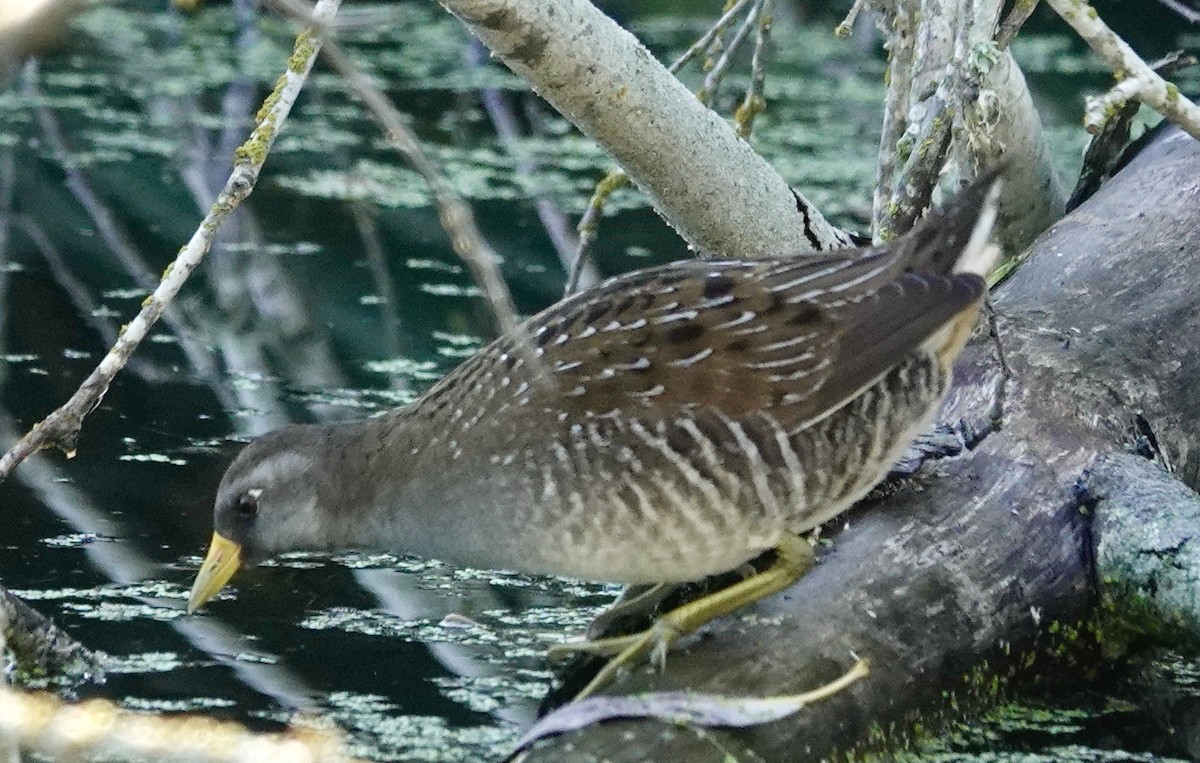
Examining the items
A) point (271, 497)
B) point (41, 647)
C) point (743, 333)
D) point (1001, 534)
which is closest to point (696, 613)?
point (743, 333)

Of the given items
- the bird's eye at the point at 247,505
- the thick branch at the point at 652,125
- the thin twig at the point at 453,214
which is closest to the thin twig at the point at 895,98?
the thick branch at the point at 652,125

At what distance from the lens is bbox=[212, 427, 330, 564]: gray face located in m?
3.63

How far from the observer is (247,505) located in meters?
3.64

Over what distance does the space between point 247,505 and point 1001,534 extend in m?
1.52

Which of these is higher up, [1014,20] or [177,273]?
[1014,20]

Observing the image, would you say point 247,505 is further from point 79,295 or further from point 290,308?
point 79,295

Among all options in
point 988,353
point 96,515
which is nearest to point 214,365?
point 96,515

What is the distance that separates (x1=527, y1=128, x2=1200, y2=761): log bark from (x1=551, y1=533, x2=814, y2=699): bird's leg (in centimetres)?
3

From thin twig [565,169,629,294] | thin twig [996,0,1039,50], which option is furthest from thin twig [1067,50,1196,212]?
thin twig [565,169,629,294]

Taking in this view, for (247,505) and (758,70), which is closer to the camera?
(247,505)

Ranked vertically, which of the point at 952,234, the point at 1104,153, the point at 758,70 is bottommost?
the point at 952,234

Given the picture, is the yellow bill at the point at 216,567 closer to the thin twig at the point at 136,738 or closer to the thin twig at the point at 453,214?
the thin twig at the point at 136,738

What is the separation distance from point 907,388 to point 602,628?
78cm

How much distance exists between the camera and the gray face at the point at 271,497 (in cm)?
363
